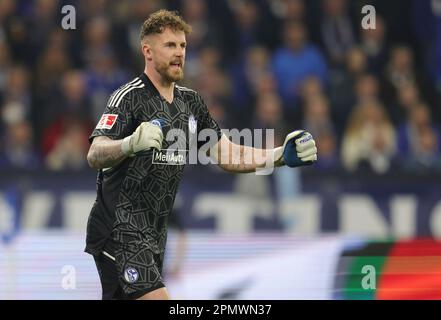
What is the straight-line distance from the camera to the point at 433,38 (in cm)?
1388

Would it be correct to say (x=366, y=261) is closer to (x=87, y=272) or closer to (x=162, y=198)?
(x=87, y=272)

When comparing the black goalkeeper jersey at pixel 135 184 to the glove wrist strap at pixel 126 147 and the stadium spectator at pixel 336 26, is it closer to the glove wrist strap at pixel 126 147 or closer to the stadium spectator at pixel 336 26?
the glove wrist strap at pixel 126 147

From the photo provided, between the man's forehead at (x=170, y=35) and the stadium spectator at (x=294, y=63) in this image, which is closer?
the man's forehead at (x=170, y=35)

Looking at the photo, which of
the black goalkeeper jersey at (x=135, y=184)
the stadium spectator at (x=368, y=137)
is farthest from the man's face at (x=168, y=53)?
the stadium spectator at (x=368, y=137)

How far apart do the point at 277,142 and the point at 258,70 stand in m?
1.72

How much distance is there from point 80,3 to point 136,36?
819 mm

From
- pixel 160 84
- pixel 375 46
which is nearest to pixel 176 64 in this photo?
pixel 160 84

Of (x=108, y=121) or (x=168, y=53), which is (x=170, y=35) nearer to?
(x=168, y=53)

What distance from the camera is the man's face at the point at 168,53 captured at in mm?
6969

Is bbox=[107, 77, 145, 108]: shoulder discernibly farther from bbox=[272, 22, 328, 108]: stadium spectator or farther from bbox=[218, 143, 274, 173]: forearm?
bbox=[272, 22, 328, 108]: stadium spectator

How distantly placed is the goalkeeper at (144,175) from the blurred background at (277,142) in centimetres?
312

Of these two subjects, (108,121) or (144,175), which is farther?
(144,175)

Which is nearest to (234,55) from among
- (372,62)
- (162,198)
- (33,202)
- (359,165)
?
(372,62)

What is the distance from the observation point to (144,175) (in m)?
6.90
